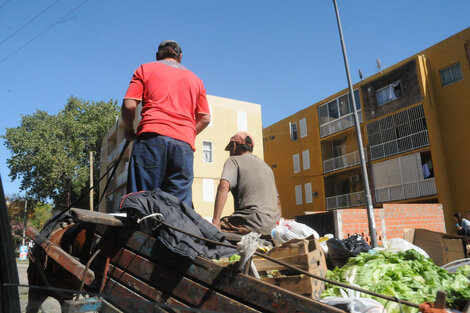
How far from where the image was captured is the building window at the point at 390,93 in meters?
24.3

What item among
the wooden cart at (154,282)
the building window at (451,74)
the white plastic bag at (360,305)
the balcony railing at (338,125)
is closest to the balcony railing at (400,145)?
the balcony railing at (338,125)

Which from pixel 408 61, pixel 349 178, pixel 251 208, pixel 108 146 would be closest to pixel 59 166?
pixel 108 146

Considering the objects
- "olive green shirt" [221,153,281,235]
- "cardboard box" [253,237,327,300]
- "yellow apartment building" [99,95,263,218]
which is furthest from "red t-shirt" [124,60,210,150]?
"yellow apartment building" [99,95,263,218]

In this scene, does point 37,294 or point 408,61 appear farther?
point 408,61

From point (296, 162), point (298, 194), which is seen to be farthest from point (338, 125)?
point (298, 194)

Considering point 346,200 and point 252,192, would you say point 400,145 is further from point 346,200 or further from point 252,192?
point 252,192

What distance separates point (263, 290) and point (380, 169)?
2526 centimetres

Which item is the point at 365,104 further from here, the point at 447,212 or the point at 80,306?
the point at 80,306

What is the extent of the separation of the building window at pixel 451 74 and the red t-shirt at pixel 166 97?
24.0 m

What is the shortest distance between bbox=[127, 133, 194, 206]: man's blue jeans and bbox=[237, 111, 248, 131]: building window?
24.2 meters

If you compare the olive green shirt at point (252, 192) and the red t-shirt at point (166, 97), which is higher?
the red t-shirt at point (166, 97)

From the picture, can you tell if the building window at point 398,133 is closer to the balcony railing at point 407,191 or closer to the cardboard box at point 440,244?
the balcony railing at point 407,191

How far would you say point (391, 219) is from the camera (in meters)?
14.6

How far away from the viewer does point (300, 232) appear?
3096 mm
